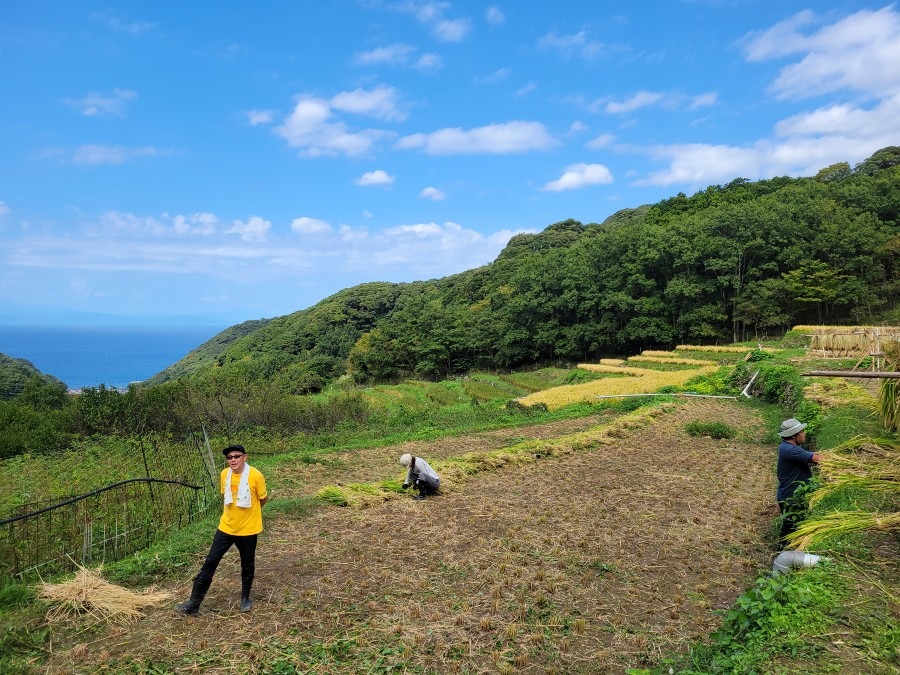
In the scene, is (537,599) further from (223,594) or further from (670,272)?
(670,272)

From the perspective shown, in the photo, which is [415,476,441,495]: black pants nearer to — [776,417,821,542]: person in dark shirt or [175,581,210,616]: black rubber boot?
[175,581,210,616]: black rubber boot

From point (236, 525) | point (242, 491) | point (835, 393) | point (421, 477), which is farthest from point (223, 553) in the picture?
point (835, 393)

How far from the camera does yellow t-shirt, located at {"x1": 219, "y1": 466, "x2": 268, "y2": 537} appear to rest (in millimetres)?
4941

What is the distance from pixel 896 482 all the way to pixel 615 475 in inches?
238

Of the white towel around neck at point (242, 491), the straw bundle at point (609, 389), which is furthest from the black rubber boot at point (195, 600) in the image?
the straw bundle at point (609, 389)

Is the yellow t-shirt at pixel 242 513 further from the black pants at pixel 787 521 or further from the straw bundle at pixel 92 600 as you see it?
the black pants at pixel 787 521

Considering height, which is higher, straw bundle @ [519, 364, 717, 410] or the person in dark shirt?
the person in dark shirt

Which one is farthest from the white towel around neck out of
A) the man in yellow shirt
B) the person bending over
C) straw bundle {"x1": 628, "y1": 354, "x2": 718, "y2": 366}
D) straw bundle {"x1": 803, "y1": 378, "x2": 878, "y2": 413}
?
straw bundle {"x1": 628, "y1": 354, "x2": 718, "y2": 366}

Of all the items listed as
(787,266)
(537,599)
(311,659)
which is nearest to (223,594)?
(311,659)

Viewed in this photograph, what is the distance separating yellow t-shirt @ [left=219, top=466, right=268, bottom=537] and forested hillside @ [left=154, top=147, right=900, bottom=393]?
2015 centimetres

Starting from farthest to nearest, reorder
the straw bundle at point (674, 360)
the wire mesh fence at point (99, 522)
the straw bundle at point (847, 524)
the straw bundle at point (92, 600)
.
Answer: the straw bundle at point (674, 360), the wire mesh fence at point (99, 522), the straw bundle at point (92, 600), the straw bundle at point (847, 524)

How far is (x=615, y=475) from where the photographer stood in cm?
1031

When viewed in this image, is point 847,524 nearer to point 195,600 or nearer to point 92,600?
point 195,600

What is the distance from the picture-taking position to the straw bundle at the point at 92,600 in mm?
4841
